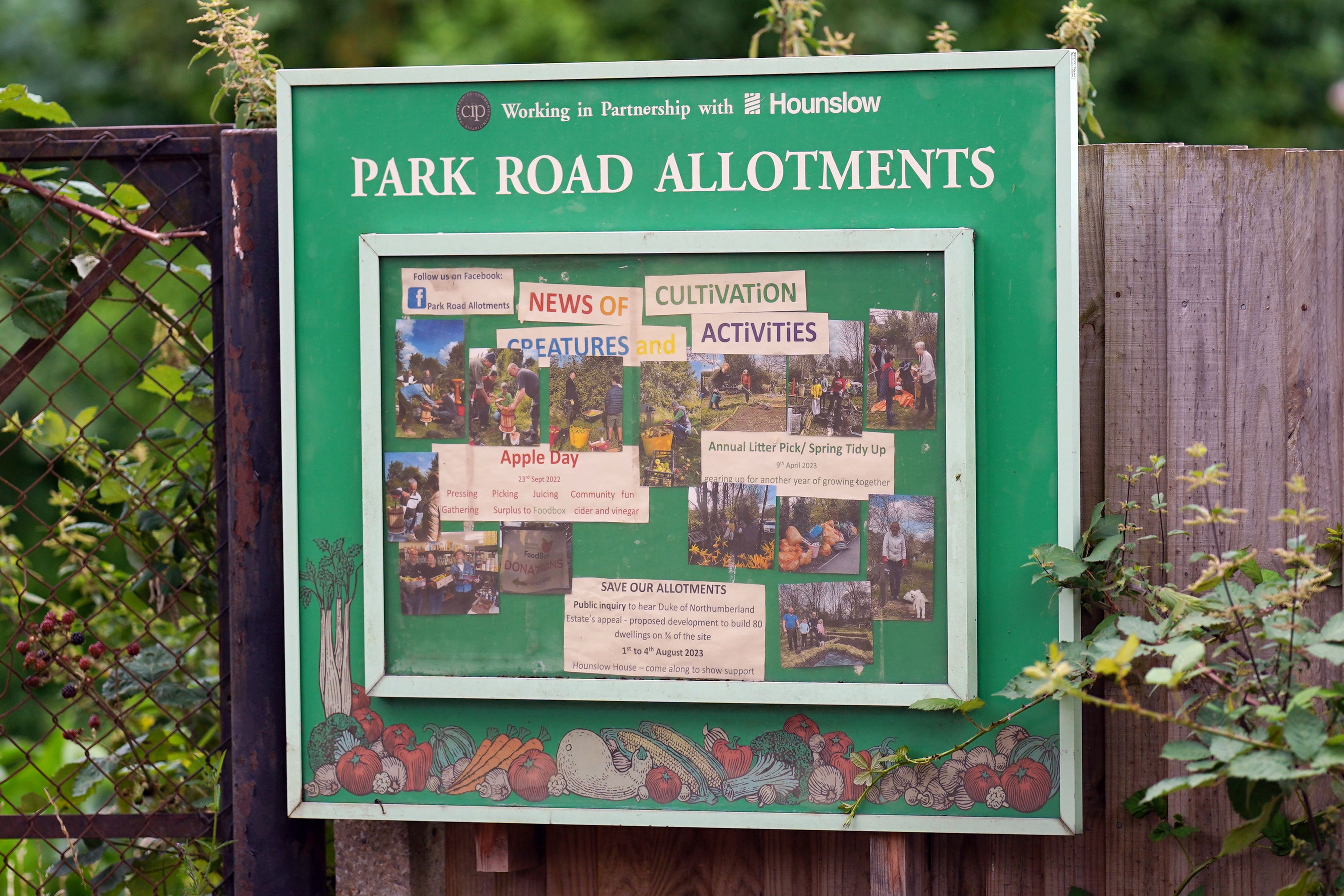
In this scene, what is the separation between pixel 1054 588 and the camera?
6.07ft

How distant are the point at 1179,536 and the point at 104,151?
2529 millimetres

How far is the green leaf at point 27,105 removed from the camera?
80.1 inches

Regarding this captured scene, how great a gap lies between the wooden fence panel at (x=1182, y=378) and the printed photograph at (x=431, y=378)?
1.25m

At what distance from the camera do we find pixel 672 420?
6.17 feet

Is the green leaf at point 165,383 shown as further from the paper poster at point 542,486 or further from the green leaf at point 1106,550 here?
the green leaf at point 1106,550

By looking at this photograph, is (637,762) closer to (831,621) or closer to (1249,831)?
(831,621)

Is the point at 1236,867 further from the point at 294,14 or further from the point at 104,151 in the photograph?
the point at 294,14

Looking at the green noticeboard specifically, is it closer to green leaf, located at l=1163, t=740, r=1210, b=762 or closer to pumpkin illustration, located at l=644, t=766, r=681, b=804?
pumpkin illustration, located at l=644, t=766, r=681, b=804

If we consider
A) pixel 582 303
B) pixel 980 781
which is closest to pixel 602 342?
pixel 582 303

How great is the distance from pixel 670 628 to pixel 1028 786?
0.77 metres

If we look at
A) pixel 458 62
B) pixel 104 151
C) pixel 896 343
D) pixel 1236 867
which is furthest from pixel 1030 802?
pixel 458 62

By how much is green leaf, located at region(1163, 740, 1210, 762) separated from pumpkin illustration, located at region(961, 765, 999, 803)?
40cm

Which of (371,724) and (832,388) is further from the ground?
(832,388)

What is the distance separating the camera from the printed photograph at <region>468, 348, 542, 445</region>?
6.24ft
